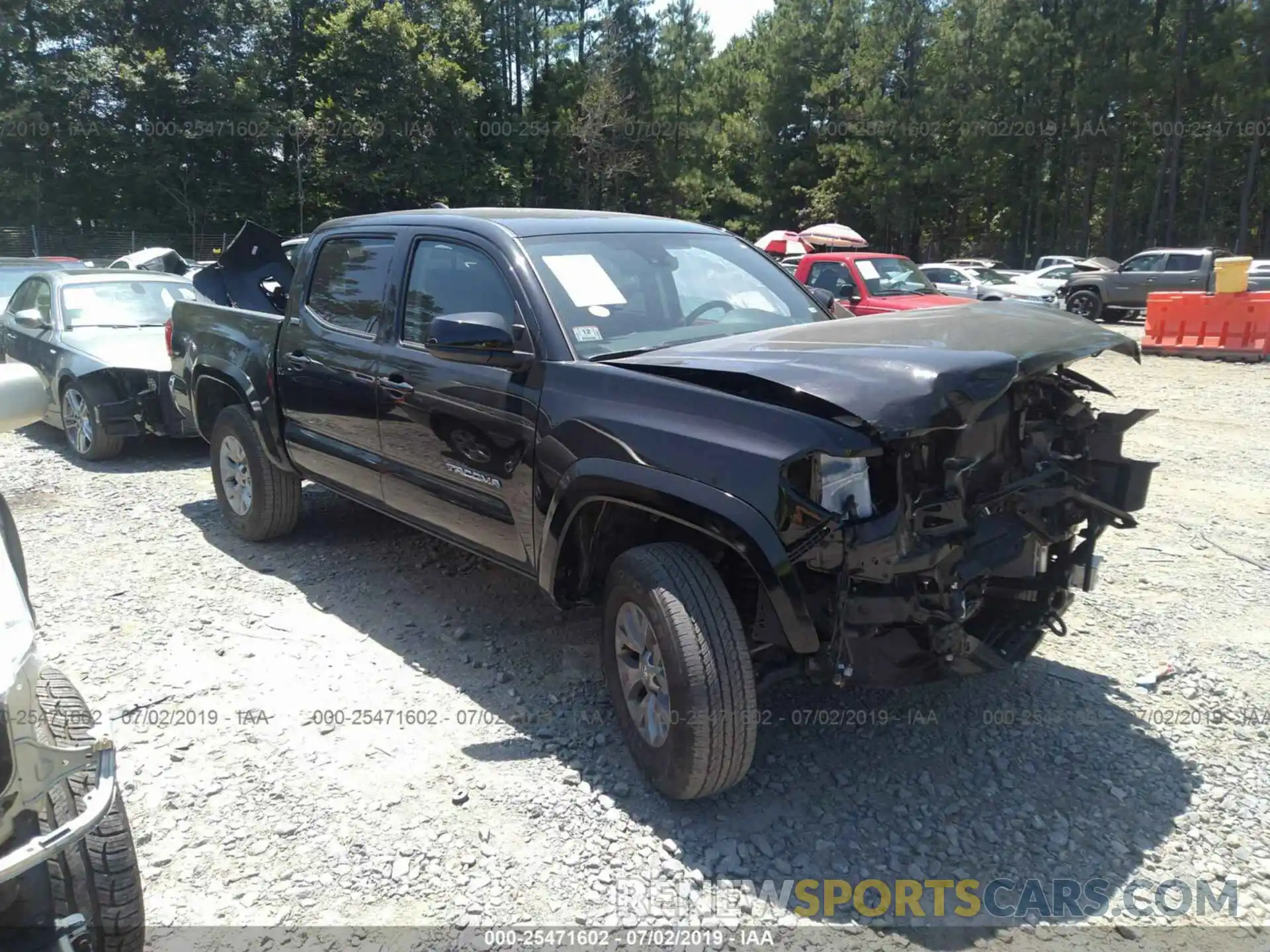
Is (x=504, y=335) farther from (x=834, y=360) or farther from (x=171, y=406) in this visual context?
(x=171, y=406)

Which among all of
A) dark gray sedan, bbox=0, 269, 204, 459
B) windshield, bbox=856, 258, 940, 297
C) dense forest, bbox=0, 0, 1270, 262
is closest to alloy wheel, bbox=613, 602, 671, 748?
dark gray sedan, bbox=0, 269, 204, 459

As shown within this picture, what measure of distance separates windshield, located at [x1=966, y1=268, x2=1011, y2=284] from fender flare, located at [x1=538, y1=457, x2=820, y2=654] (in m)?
22.6

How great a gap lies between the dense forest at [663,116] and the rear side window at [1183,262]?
Answer: 38.6ft

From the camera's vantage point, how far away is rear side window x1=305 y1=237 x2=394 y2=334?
4.55 m

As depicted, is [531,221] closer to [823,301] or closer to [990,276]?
[823,301]

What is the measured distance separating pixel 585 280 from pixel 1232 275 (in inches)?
558

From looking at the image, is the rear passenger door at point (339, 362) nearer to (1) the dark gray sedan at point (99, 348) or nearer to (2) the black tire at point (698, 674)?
(2) the black tire at point (698, 674)

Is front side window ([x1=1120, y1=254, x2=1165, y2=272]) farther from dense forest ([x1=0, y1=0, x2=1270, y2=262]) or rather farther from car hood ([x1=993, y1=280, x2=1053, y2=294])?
dense forest ([x1=0, y1=0, x2=1270, y2=262])

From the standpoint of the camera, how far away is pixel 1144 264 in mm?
22109

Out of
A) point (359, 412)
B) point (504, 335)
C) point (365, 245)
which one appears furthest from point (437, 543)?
point (504, 335)

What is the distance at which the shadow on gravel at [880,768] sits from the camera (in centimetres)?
298

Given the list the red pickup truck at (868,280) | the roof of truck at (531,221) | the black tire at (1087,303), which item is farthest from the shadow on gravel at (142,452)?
the black tire at (1087,303)

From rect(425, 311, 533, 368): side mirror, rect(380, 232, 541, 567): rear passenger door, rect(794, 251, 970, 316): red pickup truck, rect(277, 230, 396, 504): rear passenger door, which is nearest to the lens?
rect(425, 311, 533, 368): side mirror

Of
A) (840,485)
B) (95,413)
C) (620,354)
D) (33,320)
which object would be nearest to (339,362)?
(620,354)
